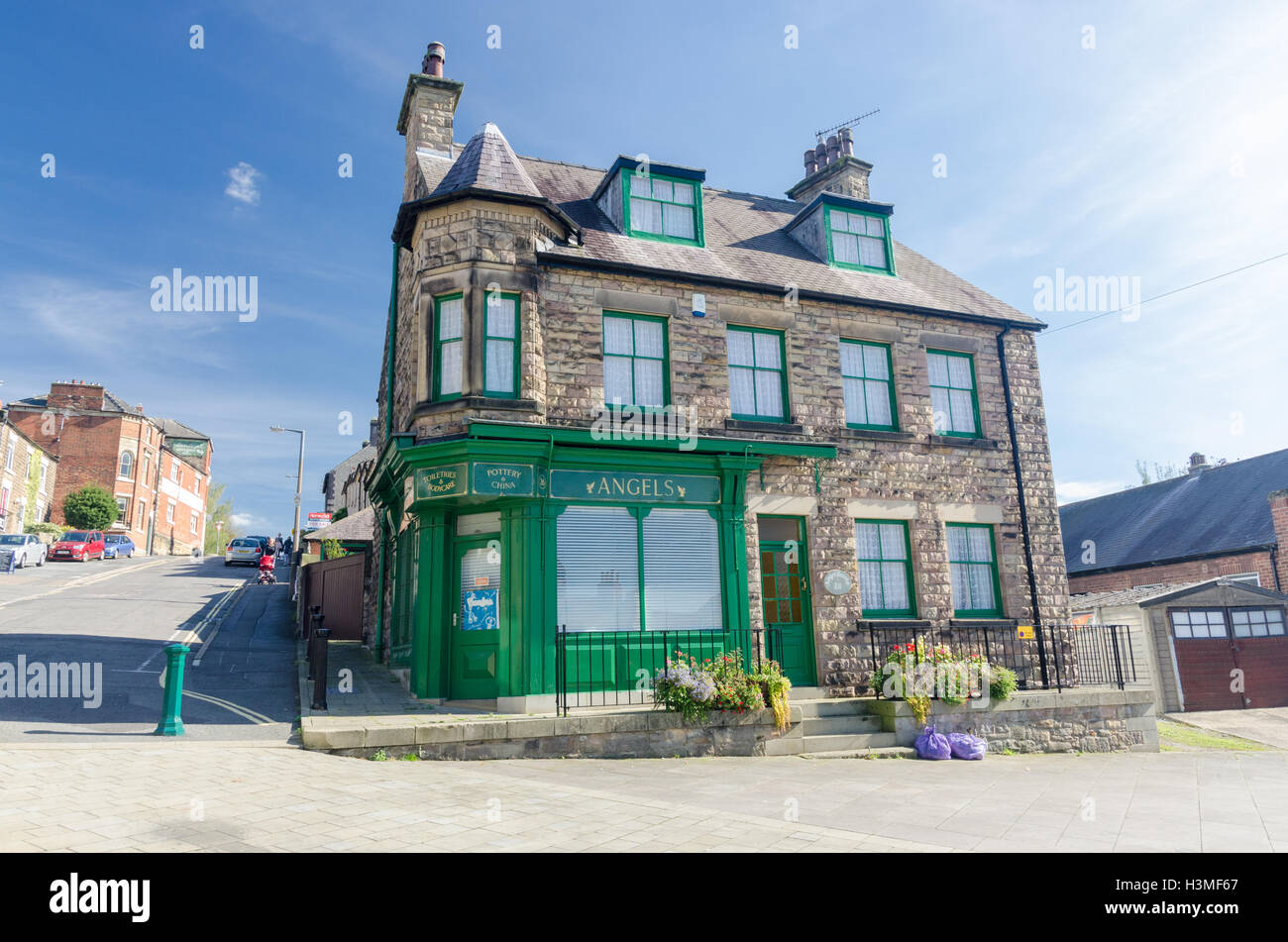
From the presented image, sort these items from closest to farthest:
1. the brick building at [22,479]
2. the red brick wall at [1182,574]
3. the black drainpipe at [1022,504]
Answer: the black drainpipe at [1022,504] → the red brick wall at [1182,574] → the brick building at [22,479]

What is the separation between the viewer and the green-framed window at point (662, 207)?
568 inches

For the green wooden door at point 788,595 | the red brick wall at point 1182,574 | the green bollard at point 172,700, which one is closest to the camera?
the green bollard at point 172,700

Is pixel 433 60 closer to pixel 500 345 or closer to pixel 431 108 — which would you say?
pixel 431 108

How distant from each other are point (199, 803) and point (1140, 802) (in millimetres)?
8588

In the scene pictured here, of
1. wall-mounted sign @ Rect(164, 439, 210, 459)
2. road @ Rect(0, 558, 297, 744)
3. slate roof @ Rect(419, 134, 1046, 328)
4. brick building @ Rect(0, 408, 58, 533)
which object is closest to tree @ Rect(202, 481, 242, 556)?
wall-mounted sign @ Rect(164, 439, 210, 459)

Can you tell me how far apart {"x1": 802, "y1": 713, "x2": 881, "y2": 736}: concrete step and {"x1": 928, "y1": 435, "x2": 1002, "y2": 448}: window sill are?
5392 mm

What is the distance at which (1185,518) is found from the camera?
2681 centimetres

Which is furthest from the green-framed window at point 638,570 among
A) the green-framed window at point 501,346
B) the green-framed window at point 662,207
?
the green-framed window at point 662,207

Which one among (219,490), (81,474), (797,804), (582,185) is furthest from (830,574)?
(219,490)

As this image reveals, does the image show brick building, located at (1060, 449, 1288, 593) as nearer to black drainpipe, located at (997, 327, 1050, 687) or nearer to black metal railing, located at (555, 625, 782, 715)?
black drainpipe, located at (997, 327, 1050, 687)

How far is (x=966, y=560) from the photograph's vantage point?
569 inches

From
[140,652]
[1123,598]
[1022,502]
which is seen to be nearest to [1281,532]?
[1123,598]

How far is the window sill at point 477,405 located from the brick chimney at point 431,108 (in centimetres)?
532

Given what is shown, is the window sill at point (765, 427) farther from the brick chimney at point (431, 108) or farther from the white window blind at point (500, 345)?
the brick chimney at point (431, 108)
